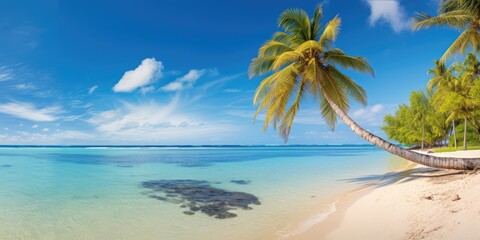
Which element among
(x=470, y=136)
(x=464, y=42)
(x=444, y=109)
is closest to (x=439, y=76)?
(x=444, y=109)

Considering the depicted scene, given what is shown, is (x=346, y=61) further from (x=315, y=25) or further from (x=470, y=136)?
(x=470, y=136)

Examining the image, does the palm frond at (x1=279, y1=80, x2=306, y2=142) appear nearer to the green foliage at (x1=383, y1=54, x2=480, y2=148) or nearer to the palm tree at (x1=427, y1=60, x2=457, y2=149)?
the green foliage at (x1=383, y1=54, x2=480, y2=148)

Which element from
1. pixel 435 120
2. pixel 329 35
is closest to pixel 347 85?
pixel 329 35

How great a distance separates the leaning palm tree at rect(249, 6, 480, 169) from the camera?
9.27m

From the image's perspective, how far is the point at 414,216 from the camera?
567 centimetres

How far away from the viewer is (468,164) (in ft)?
24.3

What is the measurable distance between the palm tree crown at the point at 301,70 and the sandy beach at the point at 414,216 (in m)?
3.91

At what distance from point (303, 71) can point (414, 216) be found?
5926mm

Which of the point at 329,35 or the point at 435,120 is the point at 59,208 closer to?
the point at 329,35

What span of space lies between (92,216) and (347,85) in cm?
941

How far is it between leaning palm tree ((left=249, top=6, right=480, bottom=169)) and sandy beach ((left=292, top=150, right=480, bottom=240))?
6.85 ft

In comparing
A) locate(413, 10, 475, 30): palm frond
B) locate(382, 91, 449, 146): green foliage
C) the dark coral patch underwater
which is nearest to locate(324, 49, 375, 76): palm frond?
locate(413, 10, 475, 30): palm frond

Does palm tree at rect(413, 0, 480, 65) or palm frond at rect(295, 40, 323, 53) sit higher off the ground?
palm tree at rect(413, 0, 480, 65)

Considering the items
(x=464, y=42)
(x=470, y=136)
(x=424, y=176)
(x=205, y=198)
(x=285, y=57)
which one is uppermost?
(x=464, y=42)
